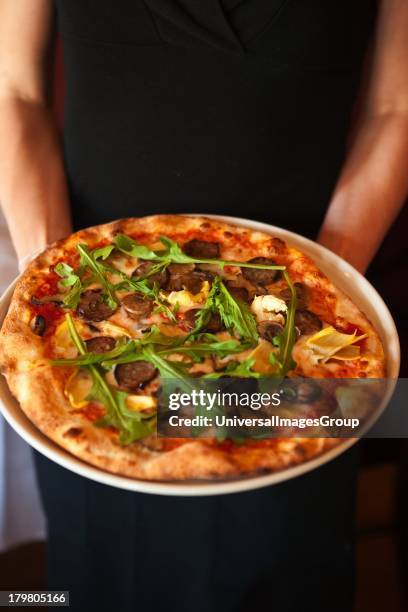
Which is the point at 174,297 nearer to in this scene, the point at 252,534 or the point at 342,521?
the point at 252,534

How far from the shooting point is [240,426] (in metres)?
1.08

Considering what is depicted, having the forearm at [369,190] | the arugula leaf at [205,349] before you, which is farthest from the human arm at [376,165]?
the arugula leaf at [205,349]

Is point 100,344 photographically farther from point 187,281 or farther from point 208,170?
point 208,170

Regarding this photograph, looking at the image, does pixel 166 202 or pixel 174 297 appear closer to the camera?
pixel 174 297

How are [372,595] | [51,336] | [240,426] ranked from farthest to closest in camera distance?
1. [372,595]
2. [51,336]
3. [240,426]

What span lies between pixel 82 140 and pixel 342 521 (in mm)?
1047

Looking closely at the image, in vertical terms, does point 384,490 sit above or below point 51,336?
below

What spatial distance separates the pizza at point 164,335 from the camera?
40.6 inches

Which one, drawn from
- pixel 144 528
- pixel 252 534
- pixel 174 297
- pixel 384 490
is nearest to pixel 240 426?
pixel 174 297

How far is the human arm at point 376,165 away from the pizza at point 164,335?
19 centimetres

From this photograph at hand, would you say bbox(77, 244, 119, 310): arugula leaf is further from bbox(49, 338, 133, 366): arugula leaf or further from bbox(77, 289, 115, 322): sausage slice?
bbox(49, 338, 133, 366): arugula leaf

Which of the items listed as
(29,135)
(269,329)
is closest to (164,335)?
(269,329)

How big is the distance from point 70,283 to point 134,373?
0.26 metres

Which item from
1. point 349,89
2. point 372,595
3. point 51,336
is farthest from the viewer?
point 372,595
